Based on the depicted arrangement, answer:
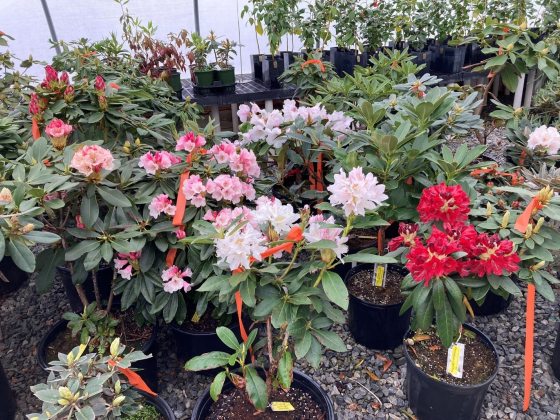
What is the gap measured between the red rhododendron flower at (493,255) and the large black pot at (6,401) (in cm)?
156

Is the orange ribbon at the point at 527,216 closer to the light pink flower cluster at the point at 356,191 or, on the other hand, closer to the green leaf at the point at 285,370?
the light pink flower cluster at the point at 356,191

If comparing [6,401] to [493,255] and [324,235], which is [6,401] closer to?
[324,235]

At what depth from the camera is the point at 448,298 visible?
122 centimetres

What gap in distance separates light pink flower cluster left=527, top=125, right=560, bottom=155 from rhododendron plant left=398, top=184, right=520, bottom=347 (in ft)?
2.32

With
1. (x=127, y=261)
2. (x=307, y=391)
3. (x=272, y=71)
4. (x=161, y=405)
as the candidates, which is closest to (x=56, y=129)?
(x=127, y=261)

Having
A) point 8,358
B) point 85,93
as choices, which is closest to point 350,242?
point 85,93

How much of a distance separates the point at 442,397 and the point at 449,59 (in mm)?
3208

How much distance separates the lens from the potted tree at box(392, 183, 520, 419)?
1.08 meters

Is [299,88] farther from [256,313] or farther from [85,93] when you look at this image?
[256,313]

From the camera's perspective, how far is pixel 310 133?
1.67 meters

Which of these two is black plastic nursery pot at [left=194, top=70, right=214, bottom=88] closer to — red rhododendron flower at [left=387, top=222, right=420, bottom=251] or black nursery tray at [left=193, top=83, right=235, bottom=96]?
black nursery tray at [left=193, top=83, right=235, bottom=96]

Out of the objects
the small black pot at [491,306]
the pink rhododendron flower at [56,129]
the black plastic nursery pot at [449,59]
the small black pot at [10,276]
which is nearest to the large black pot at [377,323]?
the small black pot at [491,306]

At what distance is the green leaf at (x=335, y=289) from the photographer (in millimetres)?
967

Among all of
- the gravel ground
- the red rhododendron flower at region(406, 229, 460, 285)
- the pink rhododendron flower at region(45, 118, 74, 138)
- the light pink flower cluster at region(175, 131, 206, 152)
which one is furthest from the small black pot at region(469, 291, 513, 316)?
the pink rhododendron flower at region(45, 118, 74, 138)
